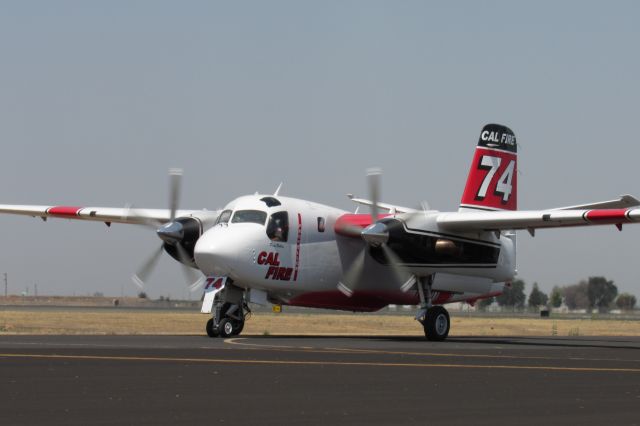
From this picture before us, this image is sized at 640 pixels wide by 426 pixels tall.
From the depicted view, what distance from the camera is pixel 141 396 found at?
49.4ft

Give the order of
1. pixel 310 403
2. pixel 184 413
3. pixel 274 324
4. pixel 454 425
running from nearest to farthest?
pixel 454 425 < pixel 184 413 < pixel 310 403 < pixel 274 324

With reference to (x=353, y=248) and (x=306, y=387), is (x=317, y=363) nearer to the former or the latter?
(x=306, y=387)

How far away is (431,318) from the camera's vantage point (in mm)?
38969

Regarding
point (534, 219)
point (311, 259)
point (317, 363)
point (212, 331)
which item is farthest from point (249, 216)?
point (317, 363)

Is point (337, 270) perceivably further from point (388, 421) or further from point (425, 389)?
point (388, 421)

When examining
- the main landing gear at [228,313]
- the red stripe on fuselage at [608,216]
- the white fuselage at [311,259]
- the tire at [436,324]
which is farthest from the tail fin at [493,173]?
the main landing gear at [228,313]

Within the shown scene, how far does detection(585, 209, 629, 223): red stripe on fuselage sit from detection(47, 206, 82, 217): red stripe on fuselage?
20.6 m

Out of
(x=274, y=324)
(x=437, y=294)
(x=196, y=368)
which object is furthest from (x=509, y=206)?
(x=196, y=368)

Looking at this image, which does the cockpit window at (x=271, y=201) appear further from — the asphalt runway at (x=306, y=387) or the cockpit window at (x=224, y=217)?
the asphalt runway at (x=306, y=387)

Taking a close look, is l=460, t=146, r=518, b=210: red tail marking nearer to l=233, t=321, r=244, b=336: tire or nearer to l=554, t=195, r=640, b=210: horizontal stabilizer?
l=554, t=195, r=640, b=210: horizontal stabilizer

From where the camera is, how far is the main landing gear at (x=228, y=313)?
3628 centimetres

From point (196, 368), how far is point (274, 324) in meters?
38.6

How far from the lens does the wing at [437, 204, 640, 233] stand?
35.1m

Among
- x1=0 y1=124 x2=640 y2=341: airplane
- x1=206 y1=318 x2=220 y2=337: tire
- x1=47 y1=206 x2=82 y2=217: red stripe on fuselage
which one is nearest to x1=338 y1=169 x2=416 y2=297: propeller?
x1=0 y1=124 x2=640 y2=341: airplane
